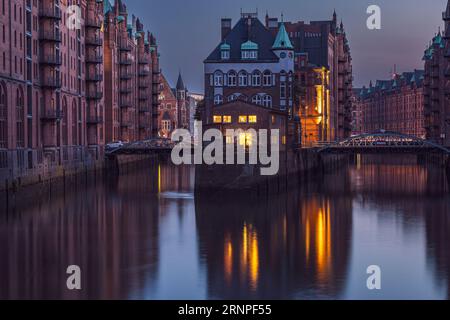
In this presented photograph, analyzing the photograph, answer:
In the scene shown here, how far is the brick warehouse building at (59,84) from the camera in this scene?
2231 inches

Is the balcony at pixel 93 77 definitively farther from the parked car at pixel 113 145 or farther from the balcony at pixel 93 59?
the parked car at pixel 113 145

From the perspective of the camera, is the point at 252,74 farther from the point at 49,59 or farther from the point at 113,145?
the point at 49,59

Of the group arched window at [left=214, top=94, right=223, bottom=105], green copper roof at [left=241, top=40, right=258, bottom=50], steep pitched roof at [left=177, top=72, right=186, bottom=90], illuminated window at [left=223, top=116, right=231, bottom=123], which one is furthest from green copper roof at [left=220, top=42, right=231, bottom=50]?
steep pitched roof at [left=177, top=72, right=186, bottom=90]

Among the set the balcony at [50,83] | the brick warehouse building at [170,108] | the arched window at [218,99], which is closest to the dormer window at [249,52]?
the arched window at [218,99]

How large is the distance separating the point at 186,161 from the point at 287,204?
1995 inches

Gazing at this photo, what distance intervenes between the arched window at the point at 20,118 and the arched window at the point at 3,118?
108 inches

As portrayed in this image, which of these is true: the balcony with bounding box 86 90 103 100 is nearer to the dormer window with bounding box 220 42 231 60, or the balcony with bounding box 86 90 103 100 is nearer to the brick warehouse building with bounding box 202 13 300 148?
the brick warehouse building with bounding box 202 13 300 148

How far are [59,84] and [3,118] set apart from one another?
38.4 ft

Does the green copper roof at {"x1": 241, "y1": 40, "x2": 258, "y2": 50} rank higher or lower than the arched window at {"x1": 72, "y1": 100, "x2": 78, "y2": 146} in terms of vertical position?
higher

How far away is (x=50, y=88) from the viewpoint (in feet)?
214

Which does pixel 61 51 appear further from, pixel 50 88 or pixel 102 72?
pixel 102 72

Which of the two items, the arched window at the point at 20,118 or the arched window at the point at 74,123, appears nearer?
the arched window at the point at 20,118

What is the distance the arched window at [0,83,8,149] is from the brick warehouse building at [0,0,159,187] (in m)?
0.06

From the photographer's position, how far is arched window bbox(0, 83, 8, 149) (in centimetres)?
5447
